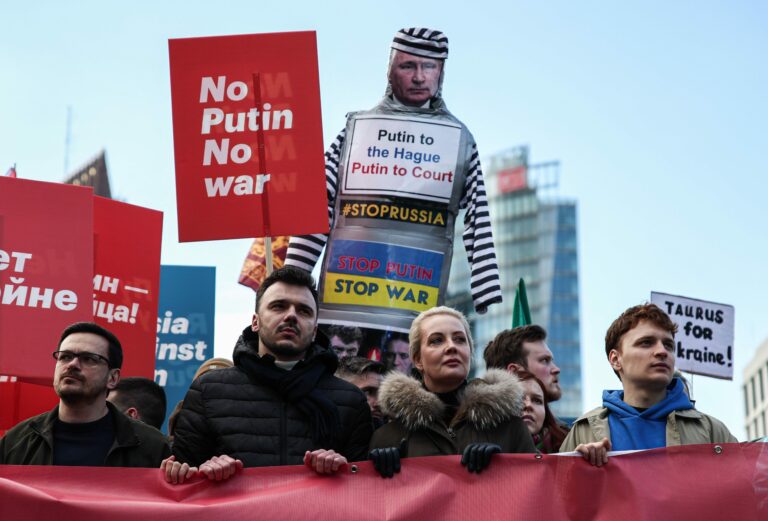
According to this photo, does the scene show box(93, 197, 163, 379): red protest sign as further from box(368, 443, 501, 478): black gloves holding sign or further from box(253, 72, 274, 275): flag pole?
box(368, 443, 501, 478): black gloves holding sign

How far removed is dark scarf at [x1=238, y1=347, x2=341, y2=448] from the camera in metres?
5.51

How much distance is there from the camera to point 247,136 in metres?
7.91

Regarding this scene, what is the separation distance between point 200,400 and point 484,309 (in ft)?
11.7

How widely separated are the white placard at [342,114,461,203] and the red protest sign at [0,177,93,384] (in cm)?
183

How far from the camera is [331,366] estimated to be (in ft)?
18.8

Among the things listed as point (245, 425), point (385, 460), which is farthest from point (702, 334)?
point (245, 425)

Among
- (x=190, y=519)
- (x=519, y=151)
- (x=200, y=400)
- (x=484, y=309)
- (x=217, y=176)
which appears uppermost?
(x=519, y=151)

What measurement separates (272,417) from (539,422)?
1.79 m

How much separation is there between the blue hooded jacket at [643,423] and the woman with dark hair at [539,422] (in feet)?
3.30

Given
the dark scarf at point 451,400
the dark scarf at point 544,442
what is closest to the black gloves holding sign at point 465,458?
the dark scarf at point 451,400

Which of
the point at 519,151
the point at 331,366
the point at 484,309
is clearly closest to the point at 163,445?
the point at 331,366

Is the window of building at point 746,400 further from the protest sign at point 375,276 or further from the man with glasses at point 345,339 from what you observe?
the man with glasses at point 345,339

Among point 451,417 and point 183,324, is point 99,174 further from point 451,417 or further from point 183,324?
point 451,417

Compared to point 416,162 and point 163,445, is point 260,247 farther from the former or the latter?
point 163,445
